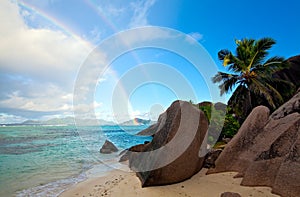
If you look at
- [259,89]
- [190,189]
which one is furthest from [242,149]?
[259,89]

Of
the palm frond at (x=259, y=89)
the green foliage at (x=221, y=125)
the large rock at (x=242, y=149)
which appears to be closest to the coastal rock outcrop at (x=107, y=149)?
the green foliage at (x=221, y=125)

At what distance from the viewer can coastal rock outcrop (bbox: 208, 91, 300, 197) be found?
4680mm

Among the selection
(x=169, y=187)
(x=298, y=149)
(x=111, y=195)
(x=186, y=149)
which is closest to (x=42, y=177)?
(x=111, y=195)

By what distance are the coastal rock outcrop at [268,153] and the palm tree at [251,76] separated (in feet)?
29.8

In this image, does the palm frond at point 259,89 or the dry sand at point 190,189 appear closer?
the dry sand at point 190,189

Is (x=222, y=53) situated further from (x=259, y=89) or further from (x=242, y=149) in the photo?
(x=242, y=149)

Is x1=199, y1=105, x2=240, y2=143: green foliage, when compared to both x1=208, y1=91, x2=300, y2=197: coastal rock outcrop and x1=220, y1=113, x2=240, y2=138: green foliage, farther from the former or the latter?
x1=208, y1=91, x2=300, y2=197: coastal rock outcrop

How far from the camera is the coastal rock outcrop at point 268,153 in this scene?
4.68 meters

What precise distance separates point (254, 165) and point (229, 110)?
1368 cm

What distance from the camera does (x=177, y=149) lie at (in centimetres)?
599

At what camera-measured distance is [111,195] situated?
229 inches

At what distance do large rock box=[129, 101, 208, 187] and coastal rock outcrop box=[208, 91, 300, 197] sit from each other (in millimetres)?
1225

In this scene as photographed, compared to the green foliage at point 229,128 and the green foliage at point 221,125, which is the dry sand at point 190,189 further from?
the green foliage at point 221,125

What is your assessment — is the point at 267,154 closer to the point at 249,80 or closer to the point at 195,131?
the point at 195,131
